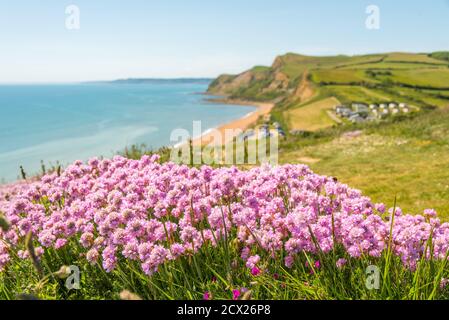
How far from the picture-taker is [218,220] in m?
4.39

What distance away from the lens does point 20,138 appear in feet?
317

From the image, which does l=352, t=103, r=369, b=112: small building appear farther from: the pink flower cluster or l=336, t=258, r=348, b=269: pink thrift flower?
l=336, t=258, r=348, b=269: pink thrift flower

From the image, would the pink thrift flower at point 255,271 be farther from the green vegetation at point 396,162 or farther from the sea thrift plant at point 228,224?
the green vegetation at point 396,162

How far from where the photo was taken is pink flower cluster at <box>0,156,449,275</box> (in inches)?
157

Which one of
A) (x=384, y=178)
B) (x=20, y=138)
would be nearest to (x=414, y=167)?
(x=384, y=178)

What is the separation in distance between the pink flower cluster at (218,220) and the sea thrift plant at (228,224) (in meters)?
0.01

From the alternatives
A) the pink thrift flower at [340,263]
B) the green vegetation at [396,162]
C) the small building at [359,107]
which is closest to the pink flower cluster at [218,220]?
the pink thrift flower at [340,263]

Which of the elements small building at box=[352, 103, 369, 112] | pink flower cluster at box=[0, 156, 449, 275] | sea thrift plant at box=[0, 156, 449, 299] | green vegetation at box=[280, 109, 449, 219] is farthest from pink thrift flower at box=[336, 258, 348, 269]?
small building at box=[352, 103, 369, 112]

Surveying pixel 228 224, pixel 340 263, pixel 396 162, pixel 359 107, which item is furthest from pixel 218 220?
pixel 359 107

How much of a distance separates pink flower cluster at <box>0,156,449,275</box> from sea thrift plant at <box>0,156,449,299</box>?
0.04 feet

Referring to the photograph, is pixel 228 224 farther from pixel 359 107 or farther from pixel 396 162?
pixel 359 107

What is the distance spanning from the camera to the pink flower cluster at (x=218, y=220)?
3994mm
